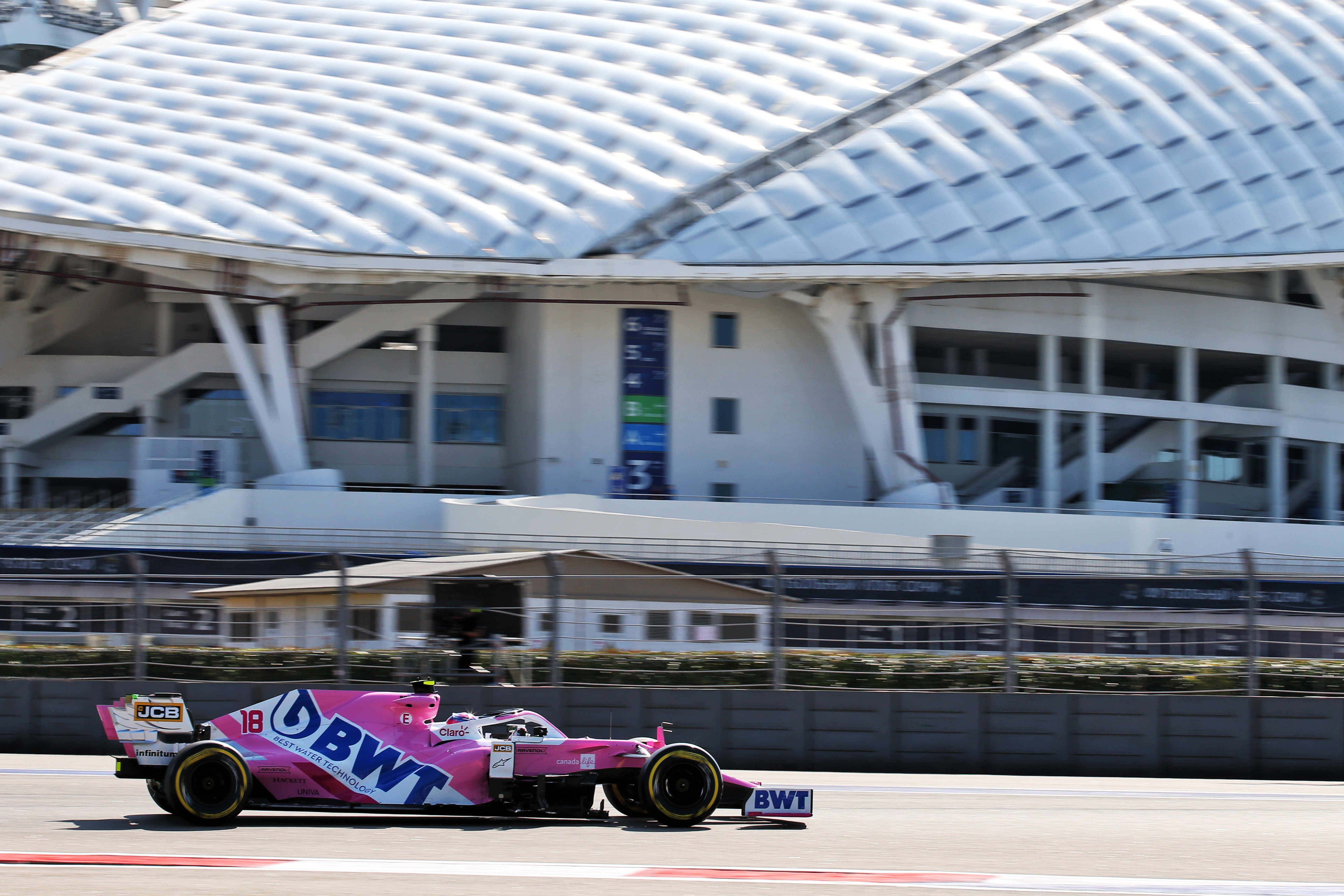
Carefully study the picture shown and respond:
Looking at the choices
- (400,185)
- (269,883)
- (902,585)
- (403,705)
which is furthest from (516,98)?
(269,883)

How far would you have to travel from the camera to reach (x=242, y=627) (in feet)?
49.3

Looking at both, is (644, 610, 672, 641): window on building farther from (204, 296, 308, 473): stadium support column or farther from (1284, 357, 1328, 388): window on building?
(1284, 357, 1328, 388): window on building

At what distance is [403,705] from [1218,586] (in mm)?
9908

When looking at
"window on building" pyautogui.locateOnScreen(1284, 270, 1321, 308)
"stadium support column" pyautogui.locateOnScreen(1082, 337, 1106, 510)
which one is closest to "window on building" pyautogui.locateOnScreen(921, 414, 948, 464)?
"stadium support column" pyautogui.locateOnScreen(1082, 337, 1106, 510)

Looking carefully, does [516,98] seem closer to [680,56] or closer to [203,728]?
[680,56]

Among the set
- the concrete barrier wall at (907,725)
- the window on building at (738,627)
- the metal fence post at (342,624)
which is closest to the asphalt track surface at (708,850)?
the concrete barrier wall at (907,725)

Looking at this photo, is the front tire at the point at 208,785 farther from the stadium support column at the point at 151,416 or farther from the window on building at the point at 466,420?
the stadium support column at the point at 151,416

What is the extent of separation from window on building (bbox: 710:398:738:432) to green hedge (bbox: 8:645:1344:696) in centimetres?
2277

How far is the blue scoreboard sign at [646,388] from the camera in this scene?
36625 mm

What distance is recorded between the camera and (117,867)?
750 centimetres

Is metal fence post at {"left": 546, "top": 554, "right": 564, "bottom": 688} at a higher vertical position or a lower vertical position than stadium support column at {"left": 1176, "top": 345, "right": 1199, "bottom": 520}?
lower

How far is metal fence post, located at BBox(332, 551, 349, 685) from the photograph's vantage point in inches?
564

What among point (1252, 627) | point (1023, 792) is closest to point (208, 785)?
point (1023, 792)

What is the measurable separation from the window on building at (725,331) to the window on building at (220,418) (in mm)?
13599
